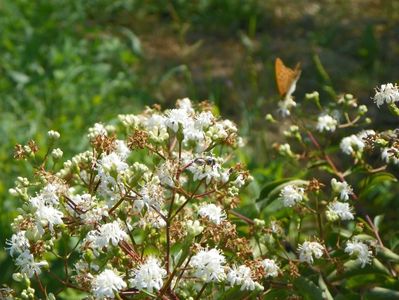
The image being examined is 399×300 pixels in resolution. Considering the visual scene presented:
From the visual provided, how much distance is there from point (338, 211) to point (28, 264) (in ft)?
2.01

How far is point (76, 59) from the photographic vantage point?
14.0ft

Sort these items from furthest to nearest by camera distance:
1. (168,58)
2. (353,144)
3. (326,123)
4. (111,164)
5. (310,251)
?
(168,58) < (326,123) < (353,144) < (310,251) < (111,164)

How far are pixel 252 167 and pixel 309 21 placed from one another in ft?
8.64

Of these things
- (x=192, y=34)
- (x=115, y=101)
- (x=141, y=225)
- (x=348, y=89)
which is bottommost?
(x=141, y=225)

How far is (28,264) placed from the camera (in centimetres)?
141

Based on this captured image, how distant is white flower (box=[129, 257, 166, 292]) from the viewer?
50.7 inches

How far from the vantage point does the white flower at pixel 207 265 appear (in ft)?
4.34

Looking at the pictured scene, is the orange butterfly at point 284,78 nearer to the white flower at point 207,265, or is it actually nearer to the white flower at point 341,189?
the white flower at point 341,189

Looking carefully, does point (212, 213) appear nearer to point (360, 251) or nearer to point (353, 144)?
point (360, 251)

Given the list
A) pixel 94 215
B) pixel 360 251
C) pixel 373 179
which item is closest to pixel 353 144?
pixel 373 179

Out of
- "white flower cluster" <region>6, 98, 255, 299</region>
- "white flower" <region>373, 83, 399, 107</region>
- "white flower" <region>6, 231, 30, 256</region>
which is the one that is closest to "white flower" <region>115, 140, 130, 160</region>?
"white flower cluster" <region>6, 98, 255, 299</region>

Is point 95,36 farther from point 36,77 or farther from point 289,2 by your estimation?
point 289,2

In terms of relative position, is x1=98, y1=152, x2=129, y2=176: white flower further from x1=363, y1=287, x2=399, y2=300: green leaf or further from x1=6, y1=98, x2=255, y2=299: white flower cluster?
x1=363, y1=287, x2=399, y2=300: green leaf

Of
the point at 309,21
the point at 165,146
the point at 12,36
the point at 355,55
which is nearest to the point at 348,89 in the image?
the point at 355,55
